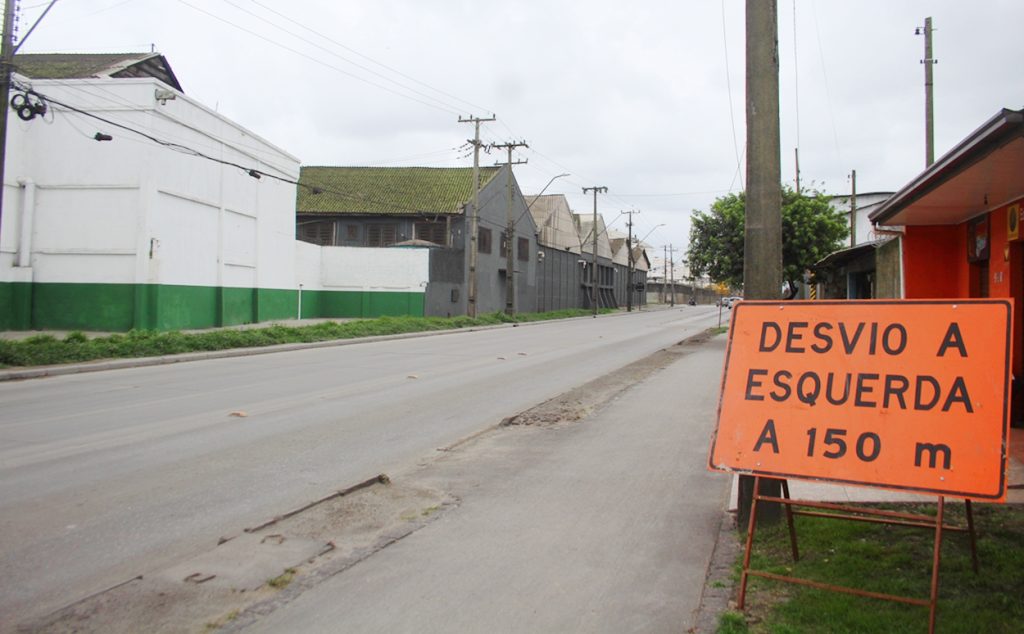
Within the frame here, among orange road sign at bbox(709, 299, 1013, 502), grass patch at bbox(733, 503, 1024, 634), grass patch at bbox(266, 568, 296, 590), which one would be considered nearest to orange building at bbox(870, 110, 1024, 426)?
orange road sign at bbox(709, 299, 1013, 502)

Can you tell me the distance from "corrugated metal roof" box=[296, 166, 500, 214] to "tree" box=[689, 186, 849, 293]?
2122 cm

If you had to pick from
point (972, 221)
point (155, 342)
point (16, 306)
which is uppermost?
point (972, 221)

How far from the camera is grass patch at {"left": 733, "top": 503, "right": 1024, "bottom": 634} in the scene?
3.77 metres

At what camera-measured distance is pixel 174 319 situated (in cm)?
2580

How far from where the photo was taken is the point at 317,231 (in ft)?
160

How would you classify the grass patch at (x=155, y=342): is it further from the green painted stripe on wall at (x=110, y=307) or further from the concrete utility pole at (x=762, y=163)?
the concrete utility pole at (x=762, y=163)

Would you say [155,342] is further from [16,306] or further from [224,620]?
[224,620]

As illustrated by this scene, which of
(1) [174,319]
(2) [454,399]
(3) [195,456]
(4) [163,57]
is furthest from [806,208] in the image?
(4) [163,57]

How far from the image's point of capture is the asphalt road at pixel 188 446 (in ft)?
16.5

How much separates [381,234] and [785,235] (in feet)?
92.4

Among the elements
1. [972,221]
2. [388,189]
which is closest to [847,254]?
[972,221]

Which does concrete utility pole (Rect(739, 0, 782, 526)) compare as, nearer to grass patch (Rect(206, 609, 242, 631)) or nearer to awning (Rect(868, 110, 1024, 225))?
awning (Rect(868, 110, 1024, 225))

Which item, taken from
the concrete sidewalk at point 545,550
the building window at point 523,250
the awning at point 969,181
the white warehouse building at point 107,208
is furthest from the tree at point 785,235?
the building window at point 523,250

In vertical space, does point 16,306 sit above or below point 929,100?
below
